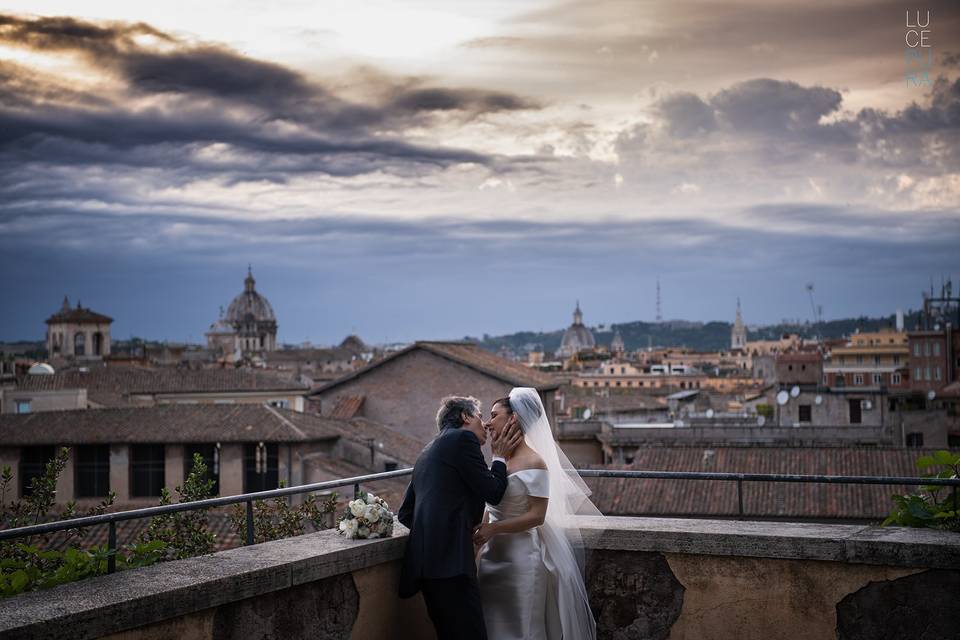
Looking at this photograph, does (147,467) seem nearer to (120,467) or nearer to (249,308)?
(120,467)

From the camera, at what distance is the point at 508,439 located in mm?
4895

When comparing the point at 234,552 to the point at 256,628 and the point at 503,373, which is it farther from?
the point at 503,373

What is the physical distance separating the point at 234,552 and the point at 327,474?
21605 millimetres

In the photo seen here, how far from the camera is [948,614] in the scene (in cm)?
431

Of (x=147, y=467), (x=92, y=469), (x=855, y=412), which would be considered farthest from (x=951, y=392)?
(x=92, y=469)

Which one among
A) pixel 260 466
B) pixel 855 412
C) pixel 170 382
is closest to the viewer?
pixel 260 466

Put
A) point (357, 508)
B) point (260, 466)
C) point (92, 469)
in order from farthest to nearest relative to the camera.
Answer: point (92, 469)
point (260, 466)
point (357, 508)

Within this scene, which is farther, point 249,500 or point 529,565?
point 529,565

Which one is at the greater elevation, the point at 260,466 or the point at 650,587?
the point at 650,587

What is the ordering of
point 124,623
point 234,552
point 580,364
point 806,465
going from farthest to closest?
point 580,364
point 806,465
point 234,552
point 124,623

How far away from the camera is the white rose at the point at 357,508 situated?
4.62 metres

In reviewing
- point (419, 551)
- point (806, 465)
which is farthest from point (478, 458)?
point (806, 465)

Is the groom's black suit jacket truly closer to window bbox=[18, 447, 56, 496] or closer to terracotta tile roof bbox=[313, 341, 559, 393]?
terracotta tile roof bbox=[313, 341, 559, 393]

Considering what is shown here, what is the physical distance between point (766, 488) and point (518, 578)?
77.1 feet
